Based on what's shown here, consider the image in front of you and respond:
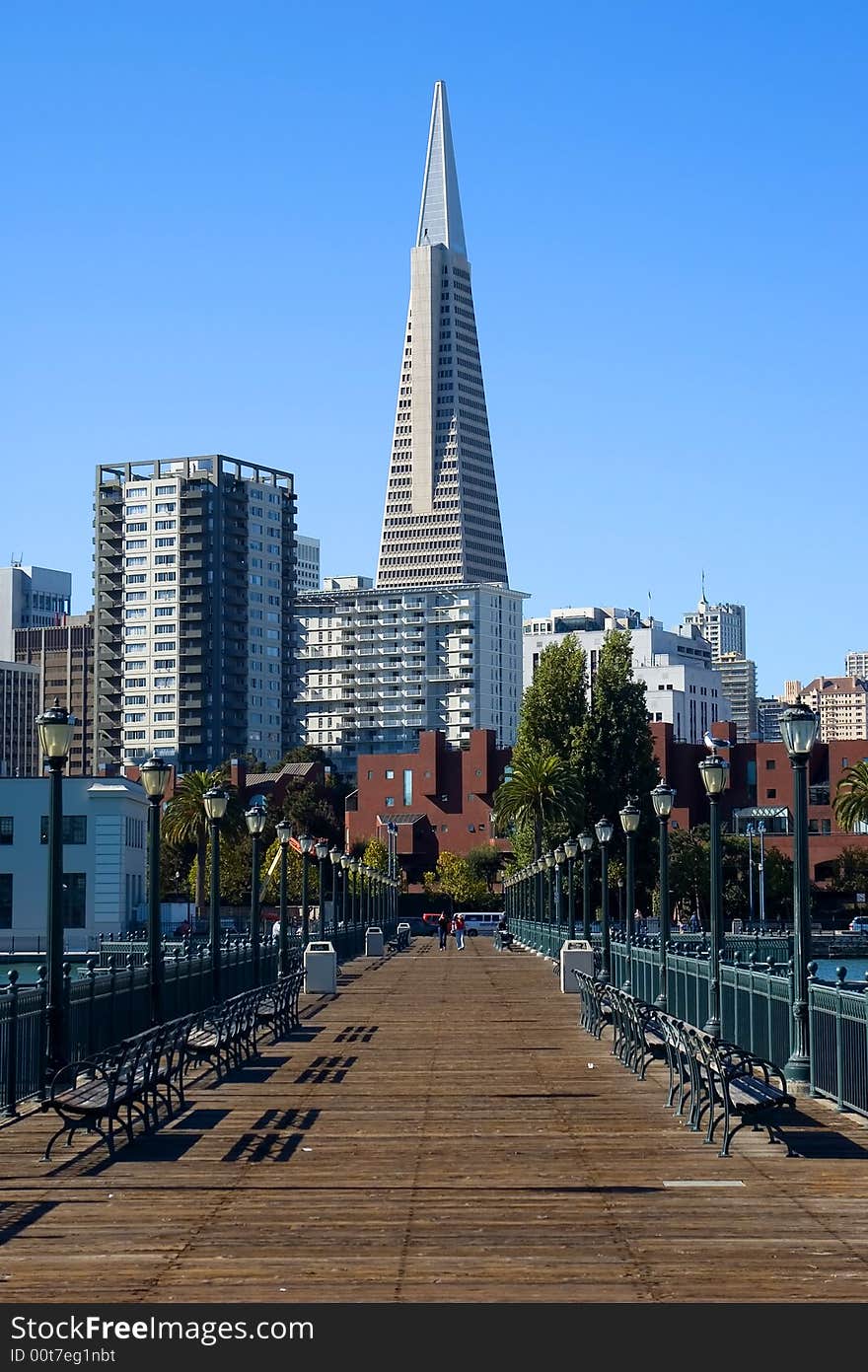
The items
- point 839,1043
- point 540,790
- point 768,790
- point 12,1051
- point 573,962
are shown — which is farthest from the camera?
point 768,790

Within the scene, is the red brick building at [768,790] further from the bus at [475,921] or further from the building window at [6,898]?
the building window at [6,898]

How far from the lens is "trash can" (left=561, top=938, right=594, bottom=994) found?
45344mm

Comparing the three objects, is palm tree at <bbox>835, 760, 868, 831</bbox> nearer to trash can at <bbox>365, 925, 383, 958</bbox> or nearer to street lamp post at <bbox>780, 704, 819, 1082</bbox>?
trash can at <bbox>365, 925, 383, 958</bbox>

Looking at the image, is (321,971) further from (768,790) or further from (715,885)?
(768,790)

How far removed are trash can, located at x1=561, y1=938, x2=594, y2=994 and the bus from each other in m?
86.2

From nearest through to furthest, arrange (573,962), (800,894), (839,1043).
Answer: (839,1043)
(800,894)
(573,962)

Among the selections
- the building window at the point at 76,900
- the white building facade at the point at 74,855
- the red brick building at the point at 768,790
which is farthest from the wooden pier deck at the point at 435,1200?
the red brick building at the point at 768,790

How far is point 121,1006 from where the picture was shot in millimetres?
25109

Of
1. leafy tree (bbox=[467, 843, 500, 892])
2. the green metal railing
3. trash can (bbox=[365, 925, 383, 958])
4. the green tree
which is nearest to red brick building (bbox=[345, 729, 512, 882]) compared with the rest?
leafy tree (bbox=[467, 843, 500, 892])

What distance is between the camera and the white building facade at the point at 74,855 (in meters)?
97.4

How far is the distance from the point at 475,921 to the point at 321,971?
325 ft

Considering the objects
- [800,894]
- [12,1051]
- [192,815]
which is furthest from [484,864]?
[12,1051]

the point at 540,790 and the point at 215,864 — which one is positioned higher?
the point at 540,790

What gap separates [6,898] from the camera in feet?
324
